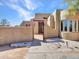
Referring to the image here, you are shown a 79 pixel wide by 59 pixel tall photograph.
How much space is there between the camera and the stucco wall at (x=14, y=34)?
18484mm

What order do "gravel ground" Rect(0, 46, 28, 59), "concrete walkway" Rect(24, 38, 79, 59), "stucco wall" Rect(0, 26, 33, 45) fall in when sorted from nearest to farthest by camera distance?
"concrete walkway" Rect(24, 38, 79, 59) → "gravel ground" Rect(0, 46, 28, 59) → "stucco wall" Rect(0, 26, 33, 45)

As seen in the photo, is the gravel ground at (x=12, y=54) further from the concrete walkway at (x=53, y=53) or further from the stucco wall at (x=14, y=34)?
the stucco wall at (x=14, y=34)

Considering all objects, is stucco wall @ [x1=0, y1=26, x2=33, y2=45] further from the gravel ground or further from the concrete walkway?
the concrete walkway

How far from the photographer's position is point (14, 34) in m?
20.0

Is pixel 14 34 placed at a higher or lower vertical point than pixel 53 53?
higher

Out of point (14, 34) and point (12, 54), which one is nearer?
point (12, 54)

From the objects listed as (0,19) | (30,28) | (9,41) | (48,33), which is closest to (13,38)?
(9,41)

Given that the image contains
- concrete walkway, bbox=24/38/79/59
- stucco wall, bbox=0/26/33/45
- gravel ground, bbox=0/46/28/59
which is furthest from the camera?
stucco wall, bbox=0/26/33/45

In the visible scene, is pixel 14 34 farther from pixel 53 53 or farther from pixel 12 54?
pixel 53 53

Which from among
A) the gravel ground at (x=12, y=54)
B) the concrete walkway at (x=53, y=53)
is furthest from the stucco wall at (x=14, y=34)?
the concrete walkway at (x=53, y=53)

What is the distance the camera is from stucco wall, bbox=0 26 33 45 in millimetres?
18484

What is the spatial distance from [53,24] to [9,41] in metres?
12.4

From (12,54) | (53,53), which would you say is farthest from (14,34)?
(53,53)

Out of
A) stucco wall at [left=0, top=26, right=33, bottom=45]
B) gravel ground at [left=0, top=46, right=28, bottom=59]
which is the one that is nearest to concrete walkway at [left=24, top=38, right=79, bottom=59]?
gravel ground at [left=0, top=46, right=28, bottom=59]
